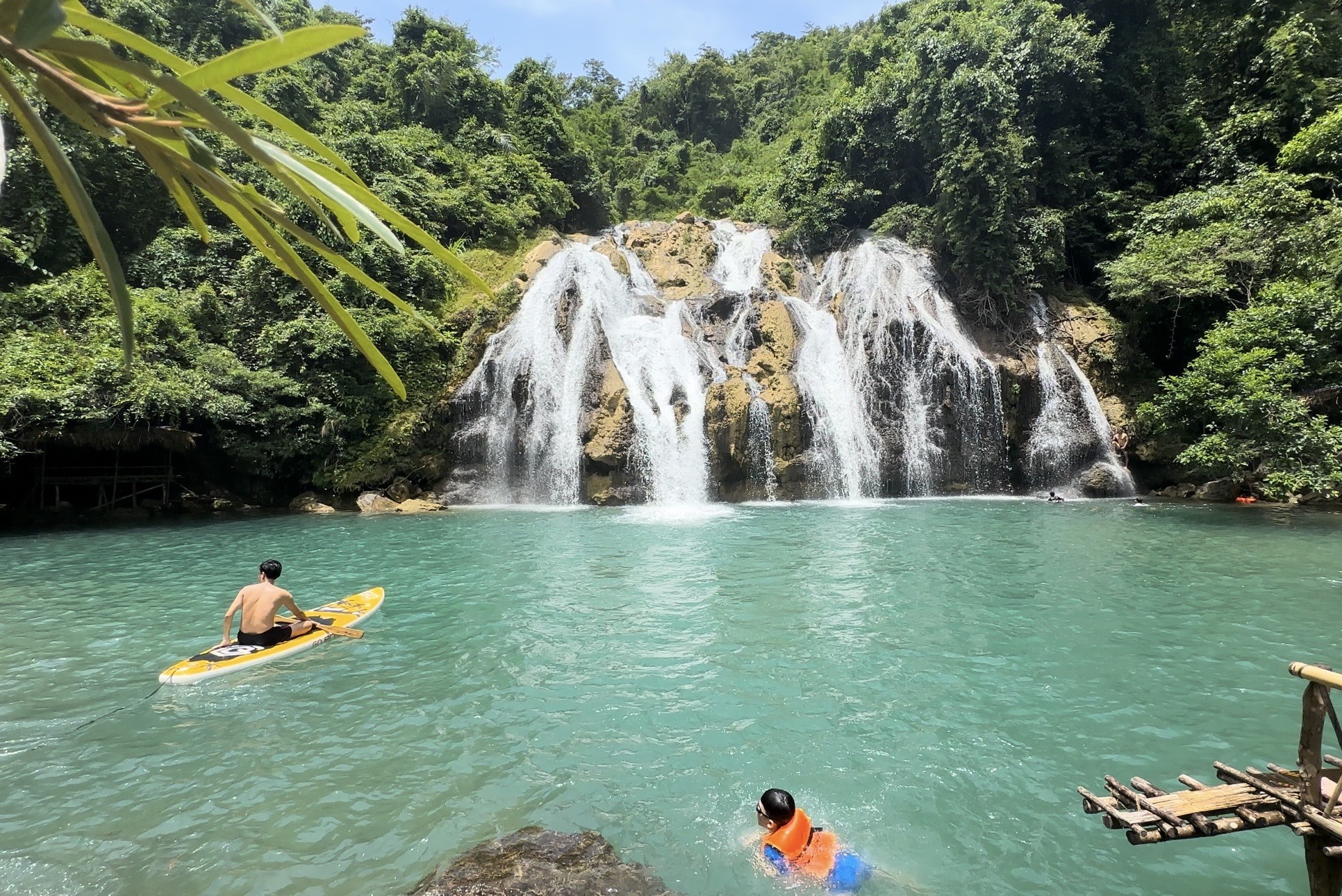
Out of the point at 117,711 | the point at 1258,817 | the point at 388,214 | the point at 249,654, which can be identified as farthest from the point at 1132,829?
the point at 117,711

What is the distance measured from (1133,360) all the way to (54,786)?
2303 centimetres

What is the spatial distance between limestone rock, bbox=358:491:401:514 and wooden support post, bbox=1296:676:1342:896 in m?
16.5

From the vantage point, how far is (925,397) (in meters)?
18.8

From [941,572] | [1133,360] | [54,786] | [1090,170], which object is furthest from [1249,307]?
[54,786]

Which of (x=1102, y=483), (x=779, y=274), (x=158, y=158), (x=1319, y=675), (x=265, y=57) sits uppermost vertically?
(x=779, y=274)

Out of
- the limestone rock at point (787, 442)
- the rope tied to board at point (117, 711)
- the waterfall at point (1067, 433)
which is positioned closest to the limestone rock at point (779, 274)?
the limestone rock at point (787, 442)

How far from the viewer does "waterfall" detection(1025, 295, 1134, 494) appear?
1819 cm

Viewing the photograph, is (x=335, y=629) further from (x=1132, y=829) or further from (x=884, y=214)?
(x=884, y=214)

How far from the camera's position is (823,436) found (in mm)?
18328

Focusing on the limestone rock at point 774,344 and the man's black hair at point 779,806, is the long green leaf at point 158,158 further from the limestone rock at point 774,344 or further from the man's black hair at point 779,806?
the limestone rock at point 774,344

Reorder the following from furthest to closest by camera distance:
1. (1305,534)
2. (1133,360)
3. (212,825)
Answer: (1133,360), (1305,534), (212,825)

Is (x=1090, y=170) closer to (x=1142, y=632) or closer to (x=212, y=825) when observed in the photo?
(x=1142, y=632)

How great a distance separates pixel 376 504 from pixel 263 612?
36.3 feet

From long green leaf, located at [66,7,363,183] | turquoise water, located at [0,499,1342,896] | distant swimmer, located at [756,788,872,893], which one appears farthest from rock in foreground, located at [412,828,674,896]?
long green leaf, located at [66,7,363,183]
